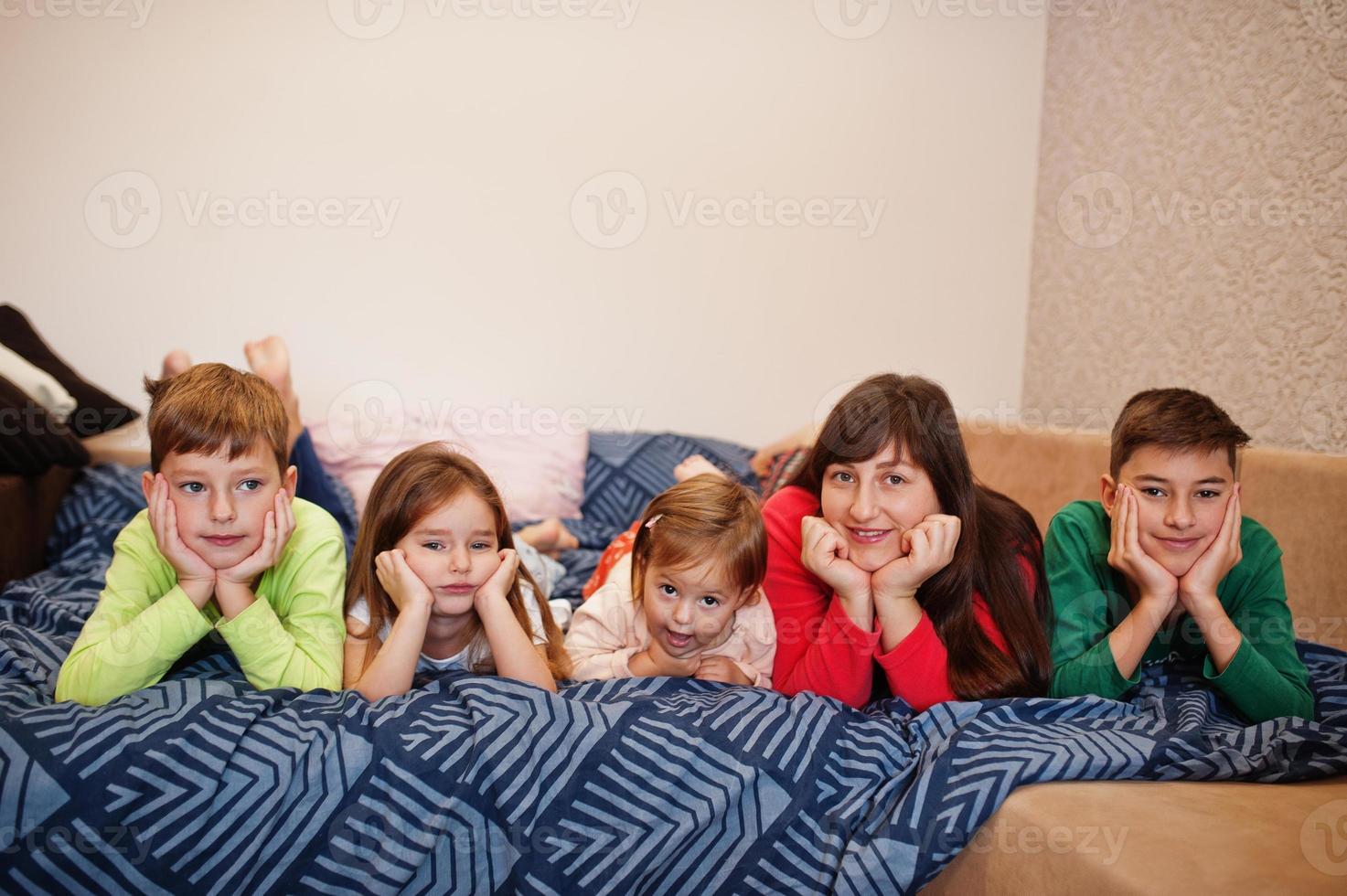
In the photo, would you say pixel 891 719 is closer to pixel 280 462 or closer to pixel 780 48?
pixel 280 462

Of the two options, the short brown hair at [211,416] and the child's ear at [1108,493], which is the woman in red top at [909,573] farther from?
the short brown hair at [211,416]

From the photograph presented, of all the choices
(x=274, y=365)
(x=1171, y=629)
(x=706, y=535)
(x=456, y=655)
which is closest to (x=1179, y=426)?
(x=1171, y=629)

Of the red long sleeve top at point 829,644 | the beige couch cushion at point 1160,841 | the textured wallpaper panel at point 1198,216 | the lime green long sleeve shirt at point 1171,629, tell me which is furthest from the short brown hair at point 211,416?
the textured wallpaper panel at point 1198,216

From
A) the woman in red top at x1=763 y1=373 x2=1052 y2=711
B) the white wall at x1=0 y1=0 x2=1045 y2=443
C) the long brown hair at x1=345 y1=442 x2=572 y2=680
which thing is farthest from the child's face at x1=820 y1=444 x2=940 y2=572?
the white wall at x1=0 y1=0 x2=1045 y2=443

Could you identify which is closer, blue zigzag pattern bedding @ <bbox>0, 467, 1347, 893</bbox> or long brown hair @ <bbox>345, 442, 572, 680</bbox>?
blue zigzag pattern bedding @ <bbox>0, 467, 1347, 893</bbox>

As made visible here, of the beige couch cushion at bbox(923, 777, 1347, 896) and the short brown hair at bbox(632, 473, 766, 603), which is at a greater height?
the short brown hair at bbox(632, 473, 766, 603)

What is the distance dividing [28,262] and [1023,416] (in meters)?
2.97

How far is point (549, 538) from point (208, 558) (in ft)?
3.27

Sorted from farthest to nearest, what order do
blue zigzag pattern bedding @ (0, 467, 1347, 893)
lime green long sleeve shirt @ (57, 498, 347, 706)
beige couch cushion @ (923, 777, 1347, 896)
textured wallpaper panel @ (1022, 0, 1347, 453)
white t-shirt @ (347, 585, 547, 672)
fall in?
textured wallpaper panel @ (1022, 0, 1347, 453) < white t-shirt @ (347, 585, 547, 672) < lime green long sleeve shirt @ (57, 498, 347, 706) < blue zigzag pattern bedding @ (0, 467, 1347, 893) < beige couch cushion @ (923, 777, 1347, 896)

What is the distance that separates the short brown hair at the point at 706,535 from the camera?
4.63ft

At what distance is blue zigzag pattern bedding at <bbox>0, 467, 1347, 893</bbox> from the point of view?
1.05 metres

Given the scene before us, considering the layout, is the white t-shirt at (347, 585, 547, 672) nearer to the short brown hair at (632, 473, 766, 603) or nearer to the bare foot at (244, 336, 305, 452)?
the short brown hair at (632, 473, 766, 603)

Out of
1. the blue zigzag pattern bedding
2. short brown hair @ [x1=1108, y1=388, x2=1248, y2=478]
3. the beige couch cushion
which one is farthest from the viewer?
short brown hair @ [x1=1108, y1=388, x2=1248, y2=478]

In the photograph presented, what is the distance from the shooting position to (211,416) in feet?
4.23
